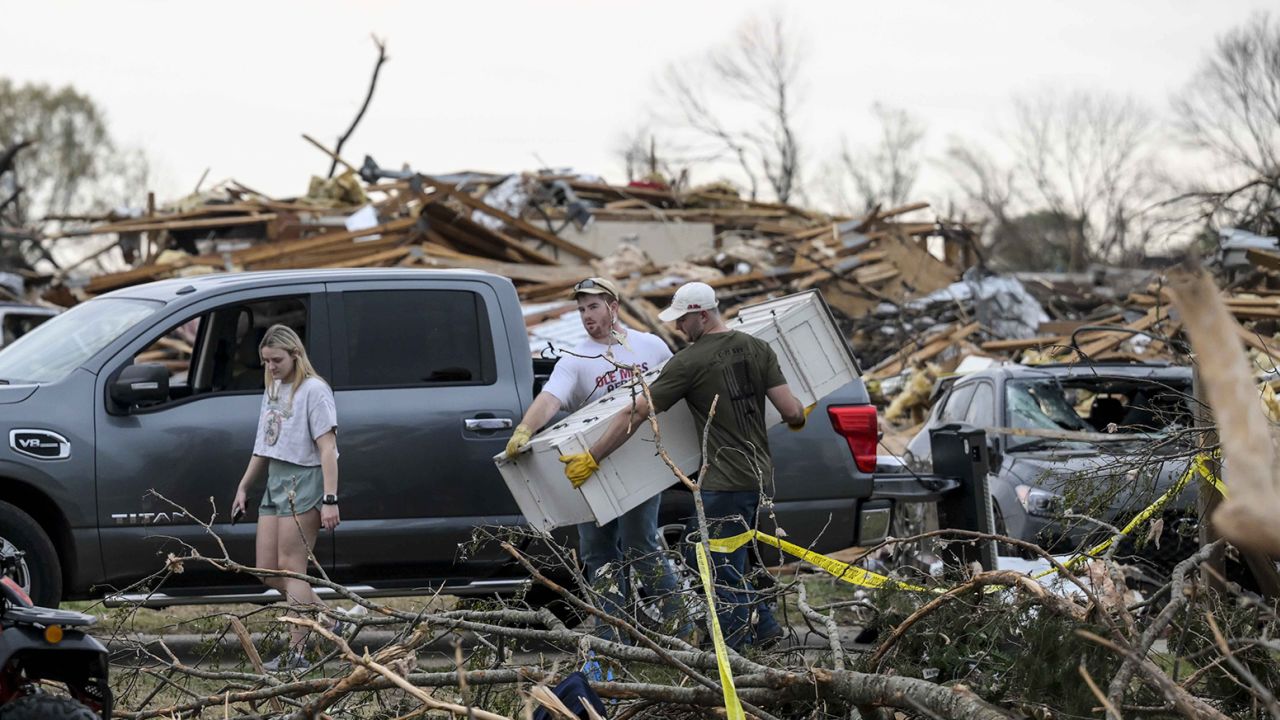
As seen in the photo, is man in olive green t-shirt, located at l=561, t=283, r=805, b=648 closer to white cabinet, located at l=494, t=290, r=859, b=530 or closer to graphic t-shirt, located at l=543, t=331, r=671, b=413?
white cabinet, located at l=494, t=290, r=859, b=530

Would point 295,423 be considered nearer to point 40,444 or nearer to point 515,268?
point 40,444

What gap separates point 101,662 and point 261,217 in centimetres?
1717

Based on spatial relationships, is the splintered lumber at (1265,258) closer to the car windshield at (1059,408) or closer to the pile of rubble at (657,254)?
the pile of rubble at (657,254)

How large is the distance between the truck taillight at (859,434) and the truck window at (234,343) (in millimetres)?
2925

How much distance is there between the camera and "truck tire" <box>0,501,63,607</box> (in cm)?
661

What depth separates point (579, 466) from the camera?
6.38 meters

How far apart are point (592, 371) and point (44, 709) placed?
12.6 feet

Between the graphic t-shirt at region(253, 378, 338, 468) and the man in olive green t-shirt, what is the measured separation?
1247 millimetres

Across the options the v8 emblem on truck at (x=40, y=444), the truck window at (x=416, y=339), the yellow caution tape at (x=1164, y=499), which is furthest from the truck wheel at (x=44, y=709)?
the truck window at (x=416, y=339)

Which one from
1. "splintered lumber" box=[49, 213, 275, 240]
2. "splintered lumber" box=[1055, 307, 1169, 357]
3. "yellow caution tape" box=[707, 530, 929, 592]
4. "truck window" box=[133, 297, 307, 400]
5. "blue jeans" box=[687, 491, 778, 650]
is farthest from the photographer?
"splintered lumber" box=[49, 213, 275, 240]

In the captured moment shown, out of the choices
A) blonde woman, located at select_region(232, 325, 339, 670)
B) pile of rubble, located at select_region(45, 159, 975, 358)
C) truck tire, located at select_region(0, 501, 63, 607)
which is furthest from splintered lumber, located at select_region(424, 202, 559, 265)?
truck tire, located at select_region(0, 501, 63, 607)

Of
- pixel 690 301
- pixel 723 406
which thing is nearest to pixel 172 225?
pixel 690 301

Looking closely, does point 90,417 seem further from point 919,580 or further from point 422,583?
point 919,580

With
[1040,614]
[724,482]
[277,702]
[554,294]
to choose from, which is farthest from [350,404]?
[554,294]
